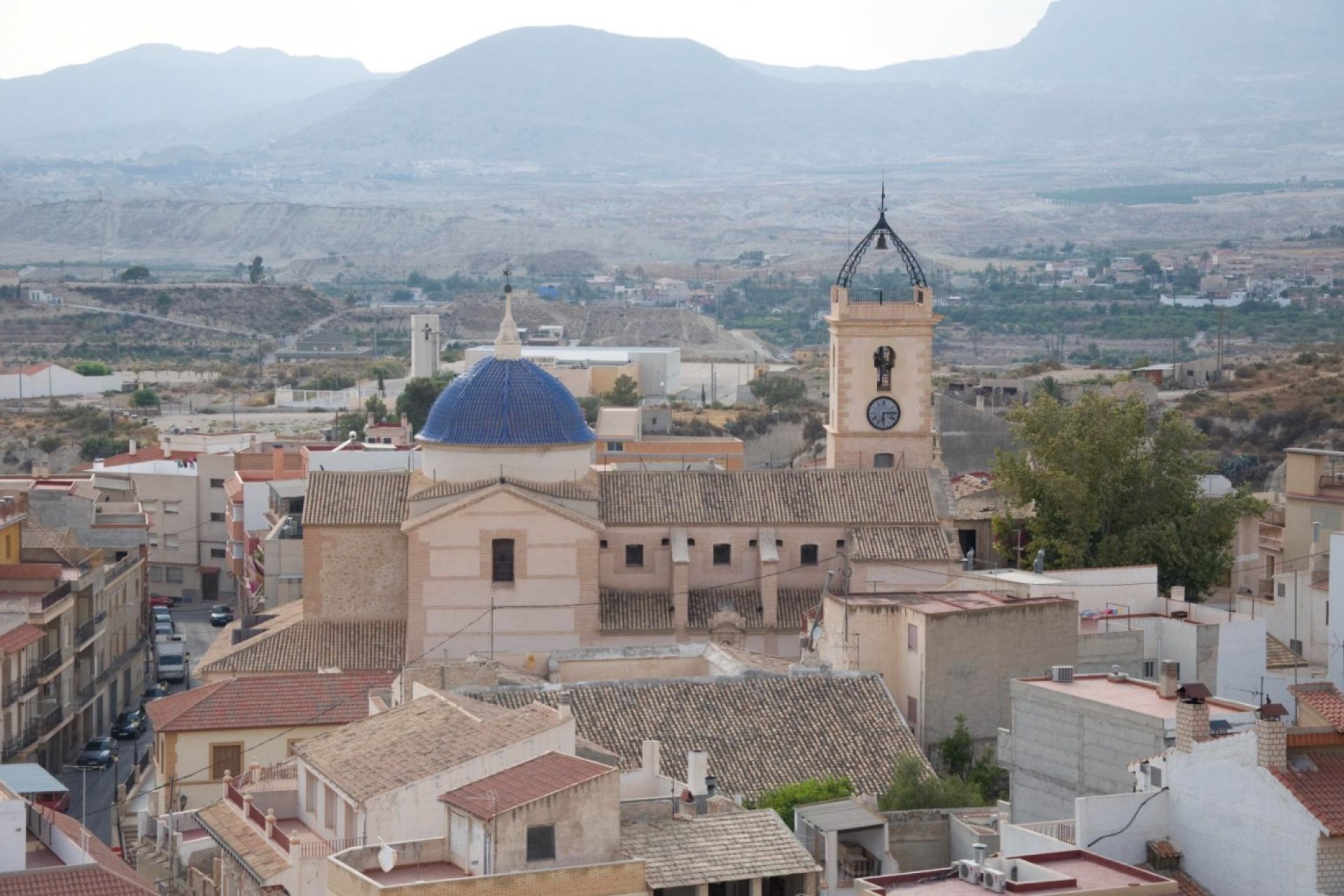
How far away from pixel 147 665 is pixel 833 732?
22.8 meters

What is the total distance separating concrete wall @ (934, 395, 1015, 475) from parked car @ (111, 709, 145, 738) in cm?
2138

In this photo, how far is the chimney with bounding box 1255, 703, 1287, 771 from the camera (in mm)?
21625

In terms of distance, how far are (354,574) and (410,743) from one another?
17046mm

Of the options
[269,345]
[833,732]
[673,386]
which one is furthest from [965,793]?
[269,345]

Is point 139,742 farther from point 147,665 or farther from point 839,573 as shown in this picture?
point 839,573

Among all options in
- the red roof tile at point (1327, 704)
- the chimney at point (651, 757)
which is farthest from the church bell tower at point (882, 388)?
the red roof tile at point (1327, 704)

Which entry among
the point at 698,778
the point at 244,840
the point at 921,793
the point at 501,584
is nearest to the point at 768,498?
the point at 501,584

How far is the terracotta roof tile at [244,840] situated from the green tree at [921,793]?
268 inches

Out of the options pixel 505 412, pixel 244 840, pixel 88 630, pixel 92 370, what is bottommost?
pixel 92 370

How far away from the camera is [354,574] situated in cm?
4281

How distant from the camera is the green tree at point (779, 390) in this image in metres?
99.2

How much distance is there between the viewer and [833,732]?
32.5 m

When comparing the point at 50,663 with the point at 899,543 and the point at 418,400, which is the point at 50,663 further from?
the point at 418,400

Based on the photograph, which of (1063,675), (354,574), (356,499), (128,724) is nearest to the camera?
(1063,675)
